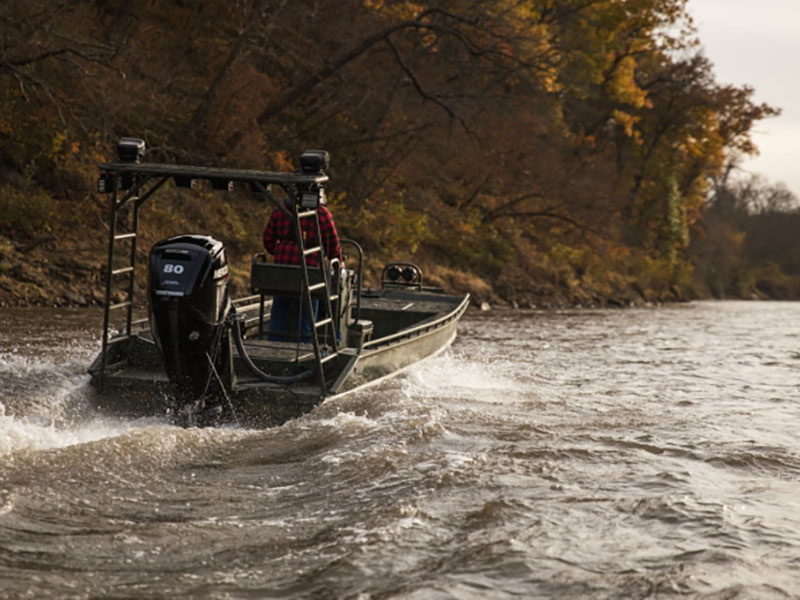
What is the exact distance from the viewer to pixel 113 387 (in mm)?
8680

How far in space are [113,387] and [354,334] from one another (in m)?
3.02

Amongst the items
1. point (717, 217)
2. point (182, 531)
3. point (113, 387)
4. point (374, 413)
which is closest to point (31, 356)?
point (113, 387)

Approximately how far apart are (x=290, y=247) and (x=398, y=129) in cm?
1910

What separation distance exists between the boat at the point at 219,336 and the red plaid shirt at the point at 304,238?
0.22 metres

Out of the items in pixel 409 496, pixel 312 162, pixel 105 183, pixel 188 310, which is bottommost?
pixel 409 496

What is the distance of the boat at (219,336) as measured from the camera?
25.0 ft

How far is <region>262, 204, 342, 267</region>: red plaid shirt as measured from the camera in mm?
9305

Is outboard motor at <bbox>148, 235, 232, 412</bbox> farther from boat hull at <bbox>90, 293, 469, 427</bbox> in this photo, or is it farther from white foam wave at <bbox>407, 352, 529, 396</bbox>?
white foam wave at <bbox>407, 352, 529, 396</bbox>

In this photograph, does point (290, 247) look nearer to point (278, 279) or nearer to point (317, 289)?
point (278, 279)

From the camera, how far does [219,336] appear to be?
791 centimetres

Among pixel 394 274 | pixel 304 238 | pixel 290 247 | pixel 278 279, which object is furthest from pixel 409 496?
pixel 394 274

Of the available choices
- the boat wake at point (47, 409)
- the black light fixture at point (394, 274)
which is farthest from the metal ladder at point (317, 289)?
the black light fixture at point (394, 274)

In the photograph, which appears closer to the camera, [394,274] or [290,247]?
[290,247]

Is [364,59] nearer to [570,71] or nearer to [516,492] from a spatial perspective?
[570,71]
